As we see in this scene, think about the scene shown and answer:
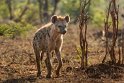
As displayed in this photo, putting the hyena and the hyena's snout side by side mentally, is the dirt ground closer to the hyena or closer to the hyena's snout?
the hyena

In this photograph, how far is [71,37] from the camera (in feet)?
65.3

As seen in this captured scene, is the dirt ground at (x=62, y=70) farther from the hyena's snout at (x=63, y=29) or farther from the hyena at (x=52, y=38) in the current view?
the hyena's snout at (x=63, y=29)

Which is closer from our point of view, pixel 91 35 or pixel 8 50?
pixel 8 50

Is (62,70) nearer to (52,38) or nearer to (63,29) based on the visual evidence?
(52,38)

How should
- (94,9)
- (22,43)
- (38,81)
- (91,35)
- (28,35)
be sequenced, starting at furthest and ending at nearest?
(94,9)
(91,35)
(28,35)
(22,43)
(38,81)

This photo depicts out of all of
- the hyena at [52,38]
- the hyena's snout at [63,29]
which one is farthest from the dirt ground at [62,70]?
the hyena's snout at [63,29]

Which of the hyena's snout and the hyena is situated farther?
the hyena

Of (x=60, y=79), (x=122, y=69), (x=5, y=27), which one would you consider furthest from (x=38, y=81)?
(x=5, y=27)

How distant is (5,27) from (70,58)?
7.33ft

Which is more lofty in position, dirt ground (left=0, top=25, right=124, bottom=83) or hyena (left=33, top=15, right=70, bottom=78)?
hyena (left=33, top=15, right=70, bottom=78)

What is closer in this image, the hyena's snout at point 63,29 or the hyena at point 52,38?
the hyena's snout at point 63,29

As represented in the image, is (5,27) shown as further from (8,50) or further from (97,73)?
(97,73)

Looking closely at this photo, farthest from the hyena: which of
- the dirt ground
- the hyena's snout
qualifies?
the dirt ground

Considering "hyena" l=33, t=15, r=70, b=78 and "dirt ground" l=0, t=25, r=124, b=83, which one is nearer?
"dirt ground" l=0, t=25, r=124, b=83
